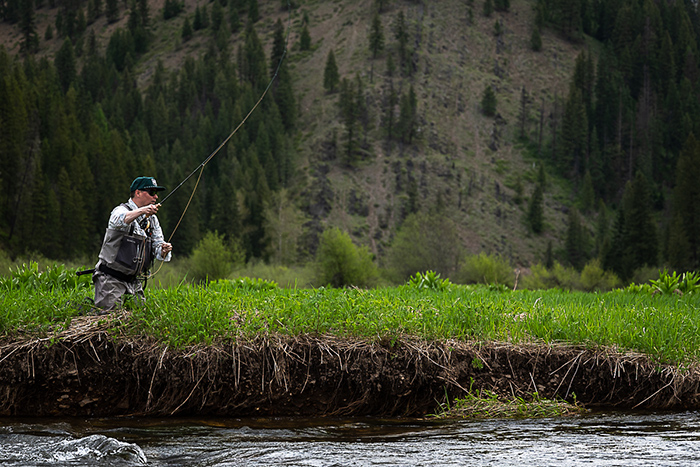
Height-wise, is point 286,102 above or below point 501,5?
below

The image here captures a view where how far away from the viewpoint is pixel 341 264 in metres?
63.3

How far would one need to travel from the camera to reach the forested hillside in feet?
260

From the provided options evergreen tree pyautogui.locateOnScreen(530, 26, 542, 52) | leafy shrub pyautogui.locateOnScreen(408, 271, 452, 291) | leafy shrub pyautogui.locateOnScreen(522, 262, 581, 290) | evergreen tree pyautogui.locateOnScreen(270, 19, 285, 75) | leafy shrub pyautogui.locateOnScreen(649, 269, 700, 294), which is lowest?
leafy shrub pyautogui.locateOnScreen(522, 262, 581, 290)

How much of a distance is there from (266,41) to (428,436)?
547 ft

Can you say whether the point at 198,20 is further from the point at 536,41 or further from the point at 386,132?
the point at 536,41

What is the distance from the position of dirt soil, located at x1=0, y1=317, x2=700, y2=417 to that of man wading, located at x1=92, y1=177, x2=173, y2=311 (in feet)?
1.67

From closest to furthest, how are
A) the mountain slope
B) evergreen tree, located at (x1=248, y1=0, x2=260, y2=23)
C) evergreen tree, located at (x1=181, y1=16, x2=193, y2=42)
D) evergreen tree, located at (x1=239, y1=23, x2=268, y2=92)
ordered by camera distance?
the mountain slope, evergreen tree, located at (x1=239, y1=23, x2=268, y2=92), evergreen tree, located at (x1=248, y1=0, x2=260, y2=23), evergreen tree, located at (x1=181, y1=16, x2=193, y2=42)

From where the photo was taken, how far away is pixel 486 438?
704 centimetres

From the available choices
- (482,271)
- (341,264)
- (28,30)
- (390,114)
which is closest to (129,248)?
(341,264)

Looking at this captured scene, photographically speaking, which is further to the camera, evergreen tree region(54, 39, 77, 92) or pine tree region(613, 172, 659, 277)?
evergreen tree region(54, 39, 77, 92)

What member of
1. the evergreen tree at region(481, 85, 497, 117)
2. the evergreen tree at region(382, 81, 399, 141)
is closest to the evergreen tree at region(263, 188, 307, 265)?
the evergreen tree at region(382, 81, 399, 141)

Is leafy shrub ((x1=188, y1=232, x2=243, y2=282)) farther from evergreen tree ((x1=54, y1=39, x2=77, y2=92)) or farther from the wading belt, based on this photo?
evergreen tree ((x1=54, y1=39, x2=77, y2=92))

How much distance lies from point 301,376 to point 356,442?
5.41 feet

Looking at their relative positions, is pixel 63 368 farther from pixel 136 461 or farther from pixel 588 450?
pixel 588 450
